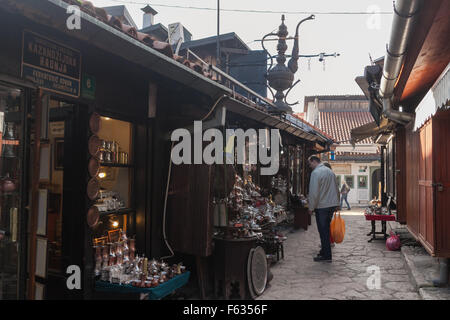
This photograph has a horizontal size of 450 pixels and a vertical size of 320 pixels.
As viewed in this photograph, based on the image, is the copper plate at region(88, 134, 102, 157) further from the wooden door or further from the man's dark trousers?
the man's dark trousers

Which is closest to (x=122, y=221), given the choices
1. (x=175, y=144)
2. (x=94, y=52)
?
(x=175, y=144)

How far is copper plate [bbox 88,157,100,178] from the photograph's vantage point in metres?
4.64

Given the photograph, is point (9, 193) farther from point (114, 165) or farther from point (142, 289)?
point (142, 289)

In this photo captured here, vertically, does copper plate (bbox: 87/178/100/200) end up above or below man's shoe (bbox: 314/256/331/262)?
above

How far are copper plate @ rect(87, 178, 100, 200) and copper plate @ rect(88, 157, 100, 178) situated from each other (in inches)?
3.1

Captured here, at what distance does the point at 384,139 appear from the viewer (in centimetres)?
1572

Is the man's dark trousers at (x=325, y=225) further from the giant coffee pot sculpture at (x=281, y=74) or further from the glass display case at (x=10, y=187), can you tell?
the glass display case at (x=10, y=187)

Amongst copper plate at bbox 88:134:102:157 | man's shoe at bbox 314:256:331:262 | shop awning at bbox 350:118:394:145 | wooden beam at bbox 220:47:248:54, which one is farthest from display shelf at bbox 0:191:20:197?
shop awning at bbox 350:118:394:145

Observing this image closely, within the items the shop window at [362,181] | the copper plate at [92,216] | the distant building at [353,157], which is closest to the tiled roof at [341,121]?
the distant building at [353,157]

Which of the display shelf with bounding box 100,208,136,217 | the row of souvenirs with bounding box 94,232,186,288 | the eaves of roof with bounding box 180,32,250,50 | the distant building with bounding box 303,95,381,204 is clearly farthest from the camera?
the distant building with bounding box 303,95,381,204

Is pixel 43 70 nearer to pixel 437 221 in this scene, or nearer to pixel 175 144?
pixel 175 144

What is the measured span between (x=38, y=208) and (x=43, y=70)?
155cm

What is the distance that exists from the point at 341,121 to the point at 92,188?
30285 millimetres

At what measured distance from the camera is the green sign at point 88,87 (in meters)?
4.52
